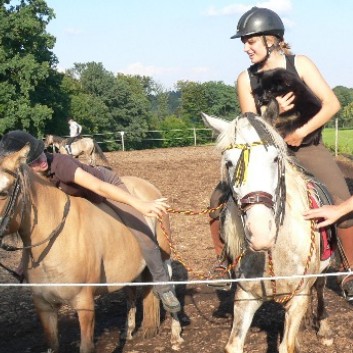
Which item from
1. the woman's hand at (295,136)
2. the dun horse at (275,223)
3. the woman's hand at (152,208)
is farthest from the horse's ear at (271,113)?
the woman's hand at (152,208)

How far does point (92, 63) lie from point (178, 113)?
1889cm

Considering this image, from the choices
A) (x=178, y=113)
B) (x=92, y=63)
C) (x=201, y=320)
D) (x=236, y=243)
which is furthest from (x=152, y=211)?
(x=178, y=113)

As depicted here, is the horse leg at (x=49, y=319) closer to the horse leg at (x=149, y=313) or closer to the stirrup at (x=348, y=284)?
the horse leg at (x=149, y=313)

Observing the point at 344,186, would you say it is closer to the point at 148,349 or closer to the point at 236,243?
the point at 236,243

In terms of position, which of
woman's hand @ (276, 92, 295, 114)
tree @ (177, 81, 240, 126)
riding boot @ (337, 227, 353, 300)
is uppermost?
tree @ (177, 81, 240, 126)

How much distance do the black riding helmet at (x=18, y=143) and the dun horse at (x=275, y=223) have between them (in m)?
1.38

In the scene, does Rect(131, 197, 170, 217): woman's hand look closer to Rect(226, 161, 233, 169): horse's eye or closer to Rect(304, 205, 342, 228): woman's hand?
Rect(226, 161, 233, 169): horse's eye

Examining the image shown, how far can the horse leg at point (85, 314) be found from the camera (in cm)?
456

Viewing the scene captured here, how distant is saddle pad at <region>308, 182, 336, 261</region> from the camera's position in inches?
168

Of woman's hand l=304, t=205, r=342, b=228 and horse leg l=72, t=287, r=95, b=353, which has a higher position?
woman's hand l=304, t=205, r=342, b=228

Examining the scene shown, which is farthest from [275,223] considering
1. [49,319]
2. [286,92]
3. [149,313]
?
[149,313]

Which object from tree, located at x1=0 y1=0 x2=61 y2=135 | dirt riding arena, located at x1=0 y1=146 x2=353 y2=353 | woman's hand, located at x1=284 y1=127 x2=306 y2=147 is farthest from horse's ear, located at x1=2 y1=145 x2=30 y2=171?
tree, located at x1=0 y1=0 x2=61 y2=135

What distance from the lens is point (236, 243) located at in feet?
13.6

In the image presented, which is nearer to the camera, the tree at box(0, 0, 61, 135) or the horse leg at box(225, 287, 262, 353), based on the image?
the horse leg at box(225, 287, 262, 353)
